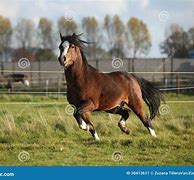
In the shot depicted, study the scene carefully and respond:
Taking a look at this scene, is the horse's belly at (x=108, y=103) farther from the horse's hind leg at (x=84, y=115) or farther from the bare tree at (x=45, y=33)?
the bare tree at (x=45, y=33)

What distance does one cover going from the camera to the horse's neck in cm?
580

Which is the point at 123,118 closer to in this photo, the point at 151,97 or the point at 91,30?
the point at 151,97

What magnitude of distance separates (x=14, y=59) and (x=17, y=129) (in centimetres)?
112

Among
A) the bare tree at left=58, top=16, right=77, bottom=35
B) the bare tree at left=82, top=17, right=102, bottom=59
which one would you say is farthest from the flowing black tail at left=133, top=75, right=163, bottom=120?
the bare tree at left=58, top=16, right=77, bottom=35

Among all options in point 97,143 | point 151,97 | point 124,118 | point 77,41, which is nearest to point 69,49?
point 77,41

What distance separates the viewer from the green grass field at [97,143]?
539 centimetres

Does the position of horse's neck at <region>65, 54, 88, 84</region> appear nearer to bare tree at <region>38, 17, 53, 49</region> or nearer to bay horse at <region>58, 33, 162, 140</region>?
bay horse at <region>58, 33, 162, 140</region>

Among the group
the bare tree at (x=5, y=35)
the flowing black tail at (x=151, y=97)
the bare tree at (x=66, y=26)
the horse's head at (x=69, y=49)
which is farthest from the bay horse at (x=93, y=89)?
the bare tree at (x=5, y=35)

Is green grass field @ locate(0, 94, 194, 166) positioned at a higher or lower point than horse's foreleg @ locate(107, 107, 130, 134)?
lower

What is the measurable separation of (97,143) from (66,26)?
64.4 inches

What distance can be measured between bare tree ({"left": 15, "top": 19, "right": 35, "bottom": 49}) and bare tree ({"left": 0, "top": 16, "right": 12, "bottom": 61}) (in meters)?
0.19

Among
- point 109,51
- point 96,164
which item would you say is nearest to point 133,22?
point 109,51

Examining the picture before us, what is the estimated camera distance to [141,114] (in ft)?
20.8

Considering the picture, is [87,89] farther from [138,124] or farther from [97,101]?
[138,124]
